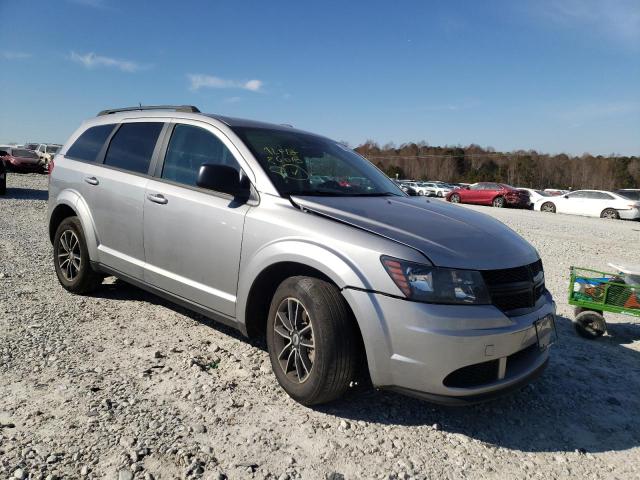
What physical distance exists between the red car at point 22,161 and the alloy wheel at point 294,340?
100ft

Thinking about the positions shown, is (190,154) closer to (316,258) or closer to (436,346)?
(316,258)

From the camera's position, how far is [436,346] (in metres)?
2.47

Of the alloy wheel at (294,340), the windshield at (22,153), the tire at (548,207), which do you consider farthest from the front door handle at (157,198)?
the windshield at (22,153)

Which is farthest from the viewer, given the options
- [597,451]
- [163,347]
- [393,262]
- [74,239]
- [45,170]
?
[45,170]

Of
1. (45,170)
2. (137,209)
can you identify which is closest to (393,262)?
(137,209)

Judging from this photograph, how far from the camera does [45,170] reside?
29797 millimetres

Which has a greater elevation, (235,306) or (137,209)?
(137,209)

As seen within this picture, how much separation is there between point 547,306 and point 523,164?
8125cm

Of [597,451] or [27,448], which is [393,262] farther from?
[27,448]

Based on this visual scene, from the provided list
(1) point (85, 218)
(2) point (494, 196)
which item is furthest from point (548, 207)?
(1) point (85, 218)

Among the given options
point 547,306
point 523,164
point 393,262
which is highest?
point 523,164

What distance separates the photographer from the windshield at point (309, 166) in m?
3.39

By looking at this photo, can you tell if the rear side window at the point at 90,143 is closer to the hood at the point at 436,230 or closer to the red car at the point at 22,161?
the hood at the point at 436,230

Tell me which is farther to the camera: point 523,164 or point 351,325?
point 523,164
